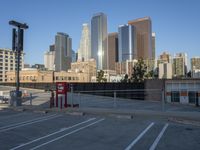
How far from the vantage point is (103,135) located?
9805 mm

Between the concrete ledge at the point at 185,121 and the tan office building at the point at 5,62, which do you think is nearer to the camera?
the concrete ledge at the point at 185,121

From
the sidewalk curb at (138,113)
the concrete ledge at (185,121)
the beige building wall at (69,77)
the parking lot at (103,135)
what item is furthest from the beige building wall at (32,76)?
the concrete ledge at (185,121)

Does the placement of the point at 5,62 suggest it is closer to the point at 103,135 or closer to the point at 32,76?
the point at 32,76

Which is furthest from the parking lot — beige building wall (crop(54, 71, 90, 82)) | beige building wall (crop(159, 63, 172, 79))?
beige building wall (crop(159, 63, 172, 79))

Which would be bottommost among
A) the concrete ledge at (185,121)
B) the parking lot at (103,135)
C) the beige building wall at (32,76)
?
the parking lot at (103,135)

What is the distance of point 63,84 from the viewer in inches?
770

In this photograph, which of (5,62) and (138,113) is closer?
(138,113)

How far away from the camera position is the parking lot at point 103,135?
8.28 meters

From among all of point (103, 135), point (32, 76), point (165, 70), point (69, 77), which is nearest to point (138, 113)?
point (103, 135)

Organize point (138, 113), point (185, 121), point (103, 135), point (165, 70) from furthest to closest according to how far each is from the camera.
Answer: point (165, 70) < point (138, 113) < point (185, 121) < point (103, 135)

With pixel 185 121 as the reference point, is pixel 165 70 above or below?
above

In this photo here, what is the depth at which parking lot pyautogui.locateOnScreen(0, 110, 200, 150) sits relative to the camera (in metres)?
8.28

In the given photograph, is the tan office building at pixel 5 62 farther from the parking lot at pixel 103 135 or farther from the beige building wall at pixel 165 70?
the parking lot at pixel 103 135

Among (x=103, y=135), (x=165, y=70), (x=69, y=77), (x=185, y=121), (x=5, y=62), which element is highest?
(x=5, y=62)
